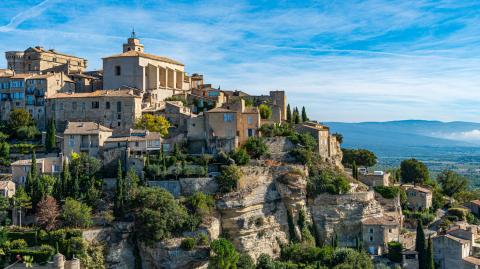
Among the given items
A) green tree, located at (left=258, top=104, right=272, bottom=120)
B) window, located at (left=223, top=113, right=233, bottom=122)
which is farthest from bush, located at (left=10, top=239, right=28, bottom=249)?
green tree, located at (left=258, top=104, right=272, bottom=120)

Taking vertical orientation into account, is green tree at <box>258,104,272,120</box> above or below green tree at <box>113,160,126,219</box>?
above

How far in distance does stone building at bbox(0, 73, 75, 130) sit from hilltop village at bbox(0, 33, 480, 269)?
125mm

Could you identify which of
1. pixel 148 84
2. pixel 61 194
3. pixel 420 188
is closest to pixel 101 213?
pixel 61 194

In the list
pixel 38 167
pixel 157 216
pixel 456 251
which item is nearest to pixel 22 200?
pixel 38 167

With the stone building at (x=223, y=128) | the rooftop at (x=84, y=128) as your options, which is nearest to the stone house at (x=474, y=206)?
the stone building at (x=223, y=128)

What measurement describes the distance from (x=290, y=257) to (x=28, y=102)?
34813 millimetres

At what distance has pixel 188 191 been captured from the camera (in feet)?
170

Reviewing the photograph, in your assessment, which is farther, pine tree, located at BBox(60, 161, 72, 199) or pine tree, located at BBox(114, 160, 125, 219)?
pine tree, located at BBox(60, 161, 72, 199)

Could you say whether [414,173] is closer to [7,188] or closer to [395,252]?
[395,252]

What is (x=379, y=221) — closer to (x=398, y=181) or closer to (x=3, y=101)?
(x=398, y=181)

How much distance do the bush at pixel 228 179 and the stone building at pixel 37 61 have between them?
1270 inches

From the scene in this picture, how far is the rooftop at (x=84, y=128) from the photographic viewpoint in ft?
183

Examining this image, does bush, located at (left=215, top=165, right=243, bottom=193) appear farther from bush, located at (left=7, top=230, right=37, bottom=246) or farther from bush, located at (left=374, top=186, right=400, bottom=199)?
bush, located at (left=374, top=186, right=400, bottom=199)

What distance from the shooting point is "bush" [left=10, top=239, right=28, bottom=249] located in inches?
1775
